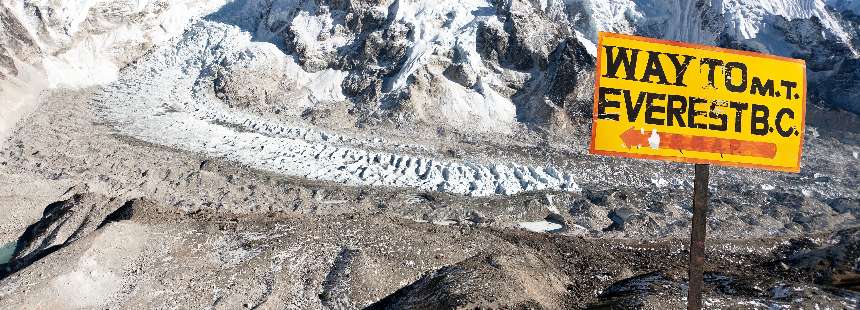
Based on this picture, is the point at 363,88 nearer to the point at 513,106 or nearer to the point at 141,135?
the point at 513,106

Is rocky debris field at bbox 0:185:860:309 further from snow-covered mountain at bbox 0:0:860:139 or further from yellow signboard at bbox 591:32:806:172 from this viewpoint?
snow-covered mountain at bbox 0:0:860:139

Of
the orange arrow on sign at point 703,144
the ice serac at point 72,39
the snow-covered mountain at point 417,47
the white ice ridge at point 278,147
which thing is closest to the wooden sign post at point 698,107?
the orange arrow on sign at point 703,144

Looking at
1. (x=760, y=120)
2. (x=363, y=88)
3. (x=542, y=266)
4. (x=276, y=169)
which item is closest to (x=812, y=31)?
(x=363, y=88)

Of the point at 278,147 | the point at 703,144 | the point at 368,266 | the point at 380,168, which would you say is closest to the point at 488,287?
the point at 368,266

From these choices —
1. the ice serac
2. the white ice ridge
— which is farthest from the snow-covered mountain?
the white ice ridge

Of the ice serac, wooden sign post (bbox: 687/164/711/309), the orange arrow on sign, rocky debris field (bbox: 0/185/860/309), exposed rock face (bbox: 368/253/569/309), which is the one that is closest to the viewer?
the orange arrow on sign
